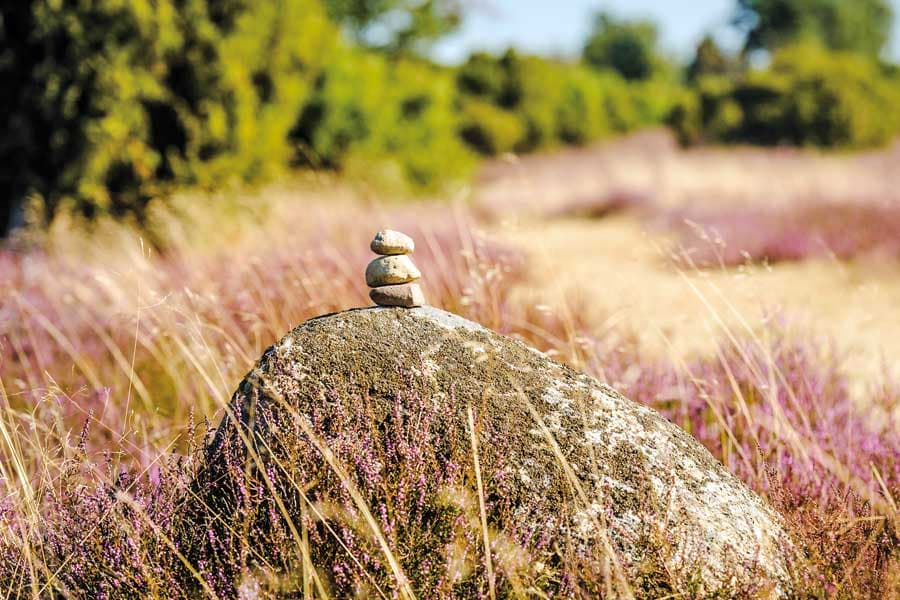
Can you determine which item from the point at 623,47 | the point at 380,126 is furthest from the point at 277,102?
the point at 623,47

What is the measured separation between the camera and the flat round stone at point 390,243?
2367 millimetres

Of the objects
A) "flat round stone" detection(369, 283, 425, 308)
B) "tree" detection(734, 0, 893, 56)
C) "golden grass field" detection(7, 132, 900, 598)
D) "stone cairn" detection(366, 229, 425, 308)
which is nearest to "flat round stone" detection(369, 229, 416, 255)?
"stone cairn" detection(366, 229, 425, 308)

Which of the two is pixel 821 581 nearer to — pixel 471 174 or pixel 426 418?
pixel 426 418

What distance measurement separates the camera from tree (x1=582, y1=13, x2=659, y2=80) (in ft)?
182

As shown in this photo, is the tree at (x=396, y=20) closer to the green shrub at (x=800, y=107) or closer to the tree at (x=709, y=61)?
the green shrub at (x=800, y=107)

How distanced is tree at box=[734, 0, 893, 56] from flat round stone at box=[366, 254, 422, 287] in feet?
175

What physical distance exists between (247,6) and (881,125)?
22.3 m

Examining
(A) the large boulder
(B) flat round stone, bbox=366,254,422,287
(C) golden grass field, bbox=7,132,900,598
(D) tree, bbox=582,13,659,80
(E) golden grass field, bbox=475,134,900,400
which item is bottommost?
(E) golden grass field, bbox=475,134,900,400

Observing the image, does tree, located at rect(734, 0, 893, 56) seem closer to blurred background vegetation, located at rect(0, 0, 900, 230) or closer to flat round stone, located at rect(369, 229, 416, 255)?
blurred background vegetation, located at rect(0, 0, 900, 230)

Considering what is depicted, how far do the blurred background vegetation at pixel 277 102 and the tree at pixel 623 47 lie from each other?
3046cm

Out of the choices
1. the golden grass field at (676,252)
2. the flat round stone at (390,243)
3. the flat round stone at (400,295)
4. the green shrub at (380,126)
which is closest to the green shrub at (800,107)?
the golden grass field at (676,252)

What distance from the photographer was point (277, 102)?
336 inches

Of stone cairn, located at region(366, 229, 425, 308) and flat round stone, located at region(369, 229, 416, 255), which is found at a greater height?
flat round stone, located at region(369, 229, 416, 255)

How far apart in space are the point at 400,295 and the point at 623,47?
5968 centimetres
